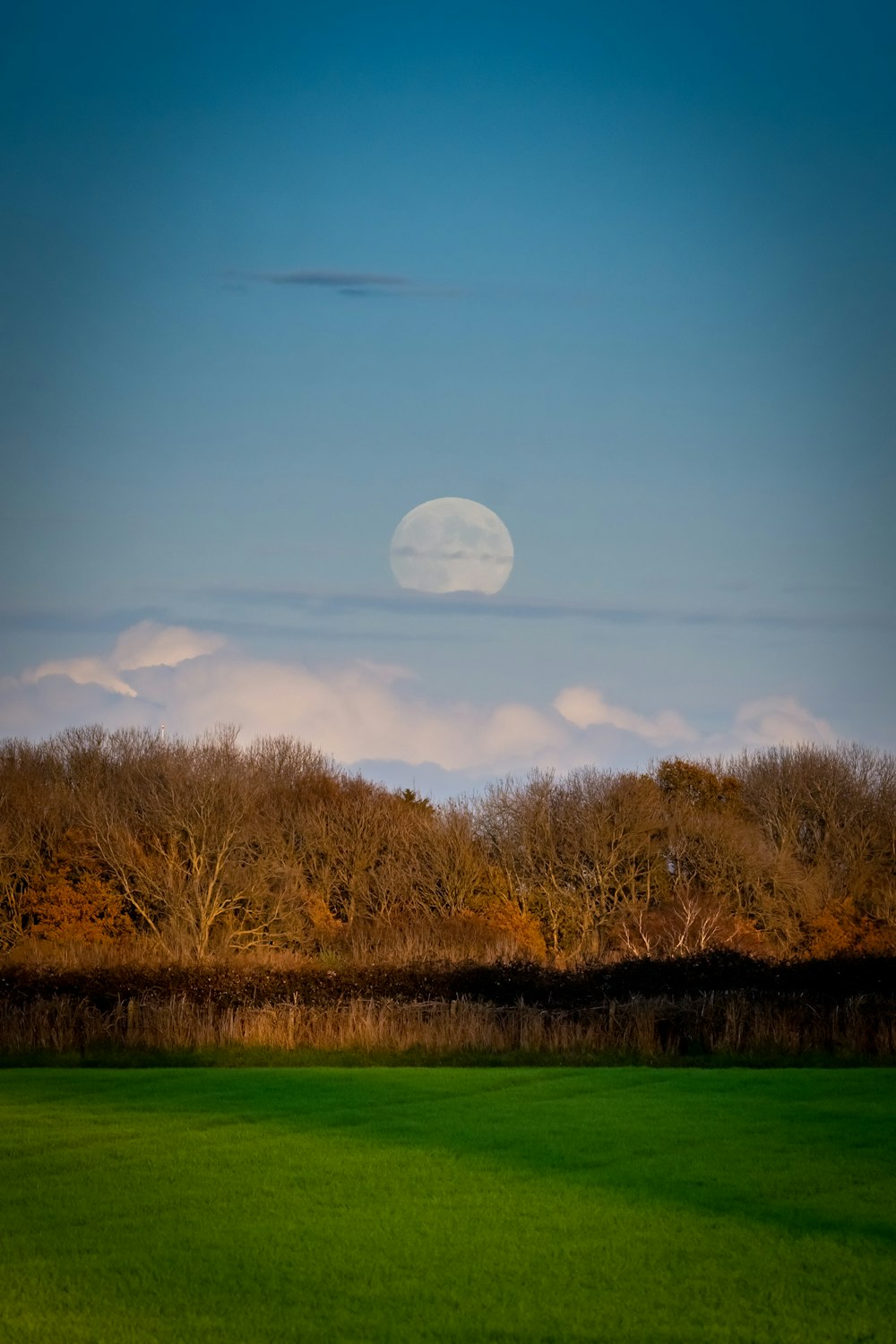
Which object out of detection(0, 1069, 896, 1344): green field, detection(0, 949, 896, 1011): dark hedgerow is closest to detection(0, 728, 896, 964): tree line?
detection(0, 949, 896, 1011): dark hedgerow

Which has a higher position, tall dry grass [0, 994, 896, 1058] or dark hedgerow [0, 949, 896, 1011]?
dark hedgerow [0, 949, 896, 1011]

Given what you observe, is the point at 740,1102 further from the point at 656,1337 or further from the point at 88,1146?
the point at 656,1337

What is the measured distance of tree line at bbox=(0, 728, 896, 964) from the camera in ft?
161

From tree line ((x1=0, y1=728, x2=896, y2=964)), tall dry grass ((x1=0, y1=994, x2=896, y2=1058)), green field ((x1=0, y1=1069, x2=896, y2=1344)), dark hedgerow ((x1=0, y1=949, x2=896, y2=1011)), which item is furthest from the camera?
tree line ((x1=0, y1=728, x2=896, y2=964))

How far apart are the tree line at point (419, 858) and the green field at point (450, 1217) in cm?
3091

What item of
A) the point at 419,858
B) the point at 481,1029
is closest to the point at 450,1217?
the point at 481,1029

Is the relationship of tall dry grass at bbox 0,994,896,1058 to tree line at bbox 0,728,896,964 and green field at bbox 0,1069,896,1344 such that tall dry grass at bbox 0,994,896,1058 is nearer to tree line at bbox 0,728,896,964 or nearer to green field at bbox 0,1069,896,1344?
green field at bbox 0,1069,896,1344

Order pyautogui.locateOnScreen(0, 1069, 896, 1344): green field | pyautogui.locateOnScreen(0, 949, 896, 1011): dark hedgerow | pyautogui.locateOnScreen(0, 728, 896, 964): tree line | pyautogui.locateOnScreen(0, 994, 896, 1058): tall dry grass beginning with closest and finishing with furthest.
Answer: pyautogui.locateOnScreen(0, 1069, 896, 1344): green field
pyautogui.locateOnScreen(0, 994, 896, 1058): tall dry grass
pyautogui.locateOnScreen(0, 949, 896, 1011): dark hedgerow
pyautogui.locateOnScreen(0, 728, 896, 964): tree line

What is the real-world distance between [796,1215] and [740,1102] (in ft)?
18.2

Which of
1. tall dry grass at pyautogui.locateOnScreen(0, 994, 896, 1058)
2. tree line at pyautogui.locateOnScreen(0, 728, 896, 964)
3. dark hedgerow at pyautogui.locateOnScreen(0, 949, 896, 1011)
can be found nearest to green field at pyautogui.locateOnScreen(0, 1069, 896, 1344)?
tall dry grass at pyautogui.locateOnScreen(0, 994, 896, 1058)

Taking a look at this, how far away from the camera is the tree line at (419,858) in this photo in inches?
1927

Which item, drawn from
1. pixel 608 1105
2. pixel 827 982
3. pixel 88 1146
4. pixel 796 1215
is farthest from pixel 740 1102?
pixel 827 982

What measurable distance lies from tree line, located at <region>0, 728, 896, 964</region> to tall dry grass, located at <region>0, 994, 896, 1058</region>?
19677 millimetres

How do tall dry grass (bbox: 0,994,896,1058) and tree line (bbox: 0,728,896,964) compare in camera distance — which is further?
tree line (bbox: 0,728,896,964)
